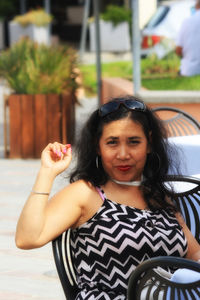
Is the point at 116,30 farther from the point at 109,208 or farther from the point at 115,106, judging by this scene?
the point at 109,208

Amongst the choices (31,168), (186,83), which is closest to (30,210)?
(31,168)

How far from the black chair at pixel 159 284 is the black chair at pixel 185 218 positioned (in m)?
0.36

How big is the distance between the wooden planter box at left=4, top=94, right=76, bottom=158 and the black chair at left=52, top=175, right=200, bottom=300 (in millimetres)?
4891

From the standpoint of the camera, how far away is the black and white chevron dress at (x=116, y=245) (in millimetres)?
2211

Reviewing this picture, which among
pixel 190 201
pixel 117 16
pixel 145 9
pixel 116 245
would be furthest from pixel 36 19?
pixel 116 245

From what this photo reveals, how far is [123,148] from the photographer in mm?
2275

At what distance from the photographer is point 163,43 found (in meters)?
10.9

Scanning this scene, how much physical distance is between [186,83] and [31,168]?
2.18 meters

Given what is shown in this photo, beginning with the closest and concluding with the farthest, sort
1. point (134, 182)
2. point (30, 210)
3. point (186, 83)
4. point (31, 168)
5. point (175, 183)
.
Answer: point (30, 210)
point (134, 182)
point (175, 183)
point (31, 168)
point (186, 83)

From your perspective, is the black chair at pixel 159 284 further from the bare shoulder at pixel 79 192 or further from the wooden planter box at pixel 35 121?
the wooden planter box at pixel 35 121

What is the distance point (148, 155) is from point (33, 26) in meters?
23.8

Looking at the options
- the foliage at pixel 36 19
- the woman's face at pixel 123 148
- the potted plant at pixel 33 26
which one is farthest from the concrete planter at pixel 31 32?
the woman's face at pixel 123 148

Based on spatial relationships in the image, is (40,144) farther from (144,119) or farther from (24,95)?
(144,119)

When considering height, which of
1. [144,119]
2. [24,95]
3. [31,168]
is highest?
[144,119]
